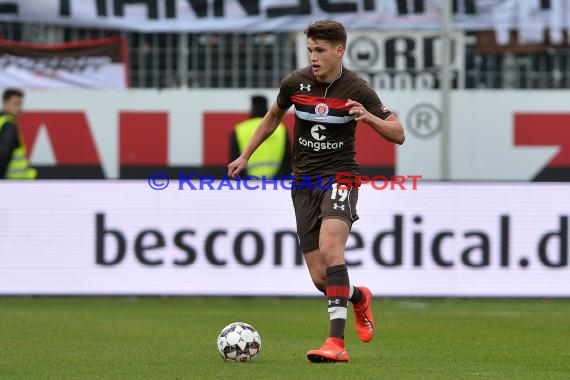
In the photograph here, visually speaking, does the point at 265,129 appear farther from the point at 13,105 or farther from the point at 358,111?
the point at 13,105

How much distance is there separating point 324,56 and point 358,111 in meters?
0.47

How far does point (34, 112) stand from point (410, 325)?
26.7 ft

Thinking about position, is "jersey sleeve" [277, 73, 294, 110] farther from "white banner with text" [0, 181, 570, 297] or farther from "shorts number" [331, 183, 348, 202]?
"white banner with text" [0, 181, 570, 297]

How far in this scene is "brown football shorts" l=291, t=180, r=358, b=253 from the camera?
338 inches

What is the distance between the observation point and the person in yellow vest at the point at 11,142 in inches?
640

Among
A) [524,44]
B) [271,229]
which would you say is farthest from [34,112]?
[524,44]

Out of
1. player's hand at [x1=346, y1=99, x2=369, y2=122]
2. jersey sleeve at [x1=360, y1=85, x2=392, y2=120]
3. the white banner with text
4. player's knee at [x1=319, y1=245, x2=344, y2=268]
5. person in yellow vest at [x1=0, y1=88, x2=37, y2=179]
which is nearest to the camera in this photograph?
player's hand at [x1=346, y1=99, x2=369, y2=122]

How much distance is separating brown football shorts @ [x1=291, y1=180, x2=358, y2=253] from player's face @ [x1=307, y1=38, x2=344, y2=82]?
0.72 metres

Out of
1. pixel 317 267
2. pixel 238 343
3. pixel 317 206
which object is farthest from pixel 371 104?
pixel 238 343

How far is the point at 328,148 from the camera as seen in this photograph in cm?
865

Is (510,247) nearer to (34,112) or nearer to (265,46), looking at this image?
(265,46)

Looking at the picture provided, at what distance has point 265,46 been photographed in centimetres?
1844

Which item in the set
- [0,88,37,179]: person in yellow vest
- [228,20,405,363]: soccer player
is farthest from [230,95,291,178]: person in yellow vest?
[228,20,405,363]: soccer player

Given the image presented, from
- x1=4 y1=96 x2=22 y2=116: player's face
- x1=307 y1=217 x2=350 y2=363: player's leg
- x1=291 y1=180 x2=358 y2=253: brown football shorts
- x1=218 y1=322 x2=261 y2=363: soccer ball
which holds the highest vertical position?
x1=4 y1=96 x2=22 y2=116: player's face
